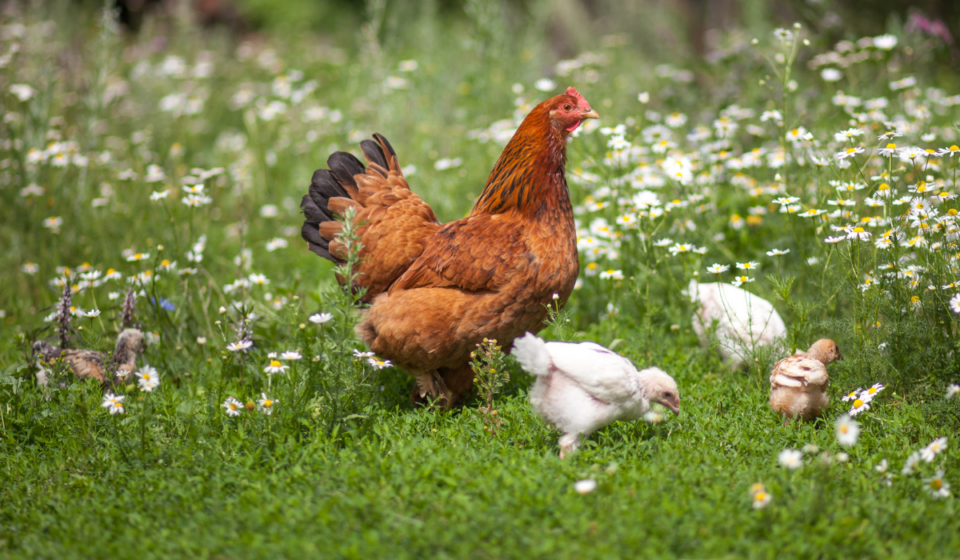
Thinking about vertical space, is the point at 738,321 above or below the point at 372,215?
below

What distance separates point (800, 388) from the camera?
3.32 meters

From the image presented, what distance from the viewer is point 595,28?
12.7 m

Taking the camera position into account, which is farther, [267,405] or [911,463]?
[267,405]

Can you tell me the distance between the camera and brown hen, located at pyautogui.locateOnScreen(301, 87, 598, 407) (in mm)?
3531

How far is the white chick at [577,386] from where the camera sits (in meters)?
3.03

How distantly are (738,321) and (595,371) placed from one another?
1461 mm

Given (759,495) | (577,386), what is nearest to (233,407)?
(577,386)

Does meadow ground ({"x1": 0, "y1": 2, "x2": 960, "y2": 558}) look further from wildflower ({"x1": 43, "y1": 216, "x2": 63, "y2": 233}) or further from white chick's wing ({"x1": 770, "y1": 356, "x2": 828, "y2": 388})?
white chick's wing ({"x1": 770, "y1": 356, "x2": 828, "y2": 388})

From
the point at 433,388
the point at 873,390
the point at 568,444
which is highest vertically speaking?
the point at 873,390

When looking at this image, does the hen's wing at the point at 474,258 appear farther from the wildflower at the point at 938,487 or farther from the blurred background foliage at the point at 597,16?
the blurred background foliage at the point at 597,16

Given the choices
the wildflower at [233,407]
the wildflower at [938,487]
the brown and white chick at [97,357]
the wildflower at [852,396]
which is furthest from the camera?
the brown and white chick at [97,357]

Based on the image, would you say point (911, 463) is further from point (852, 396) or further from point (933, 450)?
point (852, 396)

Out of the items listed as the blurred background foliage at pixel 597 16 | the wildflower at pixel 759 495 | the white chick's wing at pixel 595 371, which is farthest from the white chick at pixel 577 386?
the blurred background foliage at pixel 597 16

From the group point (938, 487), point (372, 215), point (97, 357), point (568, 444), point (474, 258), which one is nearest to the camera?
point (938, 487)
